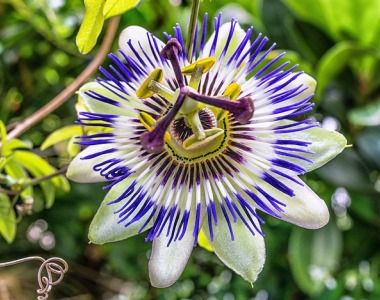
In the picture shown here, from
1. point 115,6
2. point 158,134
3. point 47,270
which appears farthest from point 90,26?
point 47,270

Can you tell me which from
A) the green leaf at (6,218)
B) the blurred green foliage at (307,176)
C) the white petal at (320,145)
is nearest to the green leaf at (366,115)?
the blurred green foliage at (307,176)

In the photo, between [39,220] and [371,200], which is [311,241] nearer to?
[371,200]

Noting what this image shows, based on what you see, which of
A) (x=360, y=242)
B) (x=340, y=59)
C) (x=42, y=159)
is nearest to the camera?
(x=42, y=159)

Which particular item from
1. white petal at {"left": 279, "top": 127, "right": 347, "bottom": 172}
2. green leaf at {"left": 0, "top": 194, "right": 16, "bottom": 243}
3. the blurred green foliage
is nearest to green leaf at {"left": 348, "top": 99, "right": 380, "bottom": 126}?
the blurred green foliage

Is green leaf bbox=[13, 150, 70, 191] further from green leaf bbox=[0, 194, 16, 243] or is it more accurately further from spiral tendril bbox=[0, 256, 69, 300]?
spiral tendril bbox=[0, 256, 69, 300]

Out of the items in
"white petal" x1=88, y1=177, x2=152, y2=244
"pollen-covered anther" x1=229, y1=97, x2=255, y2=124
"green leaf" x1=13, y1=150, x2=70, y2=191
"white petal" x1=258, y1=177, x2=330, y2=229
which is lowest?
"green leaf" x1=13, y1=150, x2=70, y2=191

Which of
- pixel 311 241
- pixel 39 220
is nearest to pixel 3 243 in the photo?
pixel 39 220

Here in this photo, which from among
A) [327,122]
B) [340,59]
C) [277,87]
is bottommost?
[327,122]
